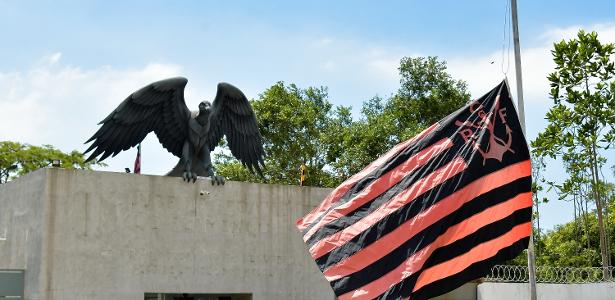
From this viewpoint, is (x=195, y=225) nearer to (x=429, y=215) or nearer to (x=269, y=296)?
(x=269, y=296)

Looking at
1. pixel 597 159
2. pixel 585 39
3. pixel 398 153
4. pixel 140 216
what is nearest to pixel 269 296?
pixel 140 216

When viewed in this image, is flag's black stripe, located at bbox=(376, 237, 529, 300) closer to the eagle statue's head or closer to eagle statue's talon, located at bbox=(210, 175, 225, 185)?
eagle statue's talon, located at bbox=(210, 175, 225, 185)

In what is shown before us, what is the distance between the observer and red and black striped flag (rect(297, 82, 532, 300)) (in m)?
9.28

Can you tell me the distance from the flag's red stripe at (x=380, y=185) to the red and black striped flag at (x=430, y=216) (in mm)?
12

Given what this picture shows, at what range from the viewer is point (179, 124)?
54.3 ft

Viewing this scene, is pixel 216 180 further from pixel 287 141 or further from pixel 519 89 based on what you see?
pixel 287 141

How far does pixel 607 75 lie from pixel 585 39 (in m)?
1.24

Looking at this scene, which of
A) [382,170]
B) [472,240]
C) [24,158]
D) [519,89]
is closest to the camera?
[472,240]

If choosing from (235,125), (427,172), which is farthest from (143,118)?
(427,172)

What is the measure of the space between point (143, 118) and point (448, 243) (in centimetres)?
850

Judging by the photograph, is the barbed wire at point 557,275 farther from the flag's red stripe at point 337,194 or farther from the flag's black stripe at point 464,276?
the flag's red stripe at point 337,194

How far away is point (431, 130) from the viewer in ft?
32.5

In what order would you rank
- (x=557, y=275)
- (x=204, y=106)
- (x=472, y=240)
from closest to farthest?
(x=472, y=240), (x=204, y=106), (x=557, y=275)

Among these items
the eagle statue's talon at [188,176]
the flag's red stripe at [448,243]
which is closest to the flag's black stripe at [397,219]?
the flag's red stripe at [448,243]
